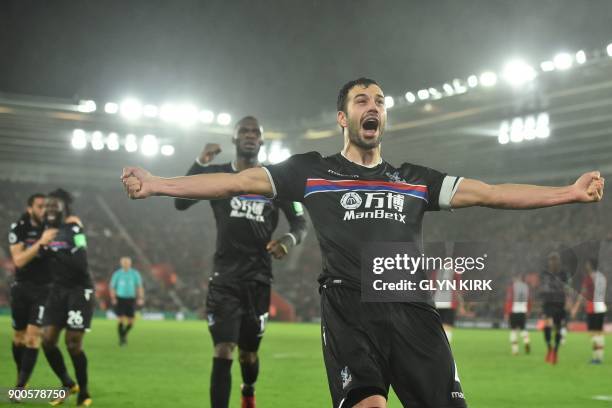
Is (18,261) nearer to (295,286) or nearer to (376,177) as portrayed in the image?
(376,177)

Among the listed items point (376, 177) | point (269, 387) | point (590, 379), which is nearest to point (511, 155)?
point (590, 379)

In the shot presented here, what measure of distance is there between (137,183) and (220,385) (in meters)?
3.08

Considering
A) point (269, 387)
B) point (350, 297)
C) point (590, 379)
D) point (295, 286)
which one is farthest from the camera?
point (295, 286)

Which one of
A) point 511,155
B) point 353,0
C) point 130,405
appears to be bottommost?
point 130,405

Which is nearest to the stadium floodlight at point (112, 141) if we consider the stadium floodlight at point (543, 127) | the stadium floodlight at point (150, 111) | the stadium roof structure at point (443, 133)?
the stadium roof structure at point (443, 133)

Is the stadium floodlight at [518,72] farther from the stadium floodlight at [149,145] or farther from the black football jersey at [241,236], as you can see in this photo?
the black football jersey at [241,236]

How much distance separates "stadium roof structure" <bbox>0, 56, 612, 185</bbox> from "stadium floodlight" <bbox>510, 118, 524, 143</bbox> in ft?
0.34

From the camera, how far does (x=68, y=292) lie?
8.87 metres

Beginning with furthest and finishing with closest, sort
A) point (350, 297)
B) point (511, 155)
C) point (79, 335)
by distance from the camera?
point (511, 155), point (79, 335), point (350, 297)

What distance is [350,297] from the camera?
4.12 meters

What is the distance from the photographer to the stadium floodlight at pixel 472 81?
111 ft

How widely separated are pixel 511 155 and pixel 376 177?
37520 mm

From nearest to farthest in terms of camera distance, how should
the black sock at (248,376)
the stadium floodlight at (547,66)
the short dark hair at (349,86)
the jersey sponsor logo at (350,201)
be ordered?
the jersey sponsor logo at (350,201), the short dark hair at (349,86), the black sock at (248,376), the stadium floodlight at (547,66)

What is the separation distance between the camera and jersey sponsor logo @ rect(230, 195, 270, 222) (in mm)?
7328
